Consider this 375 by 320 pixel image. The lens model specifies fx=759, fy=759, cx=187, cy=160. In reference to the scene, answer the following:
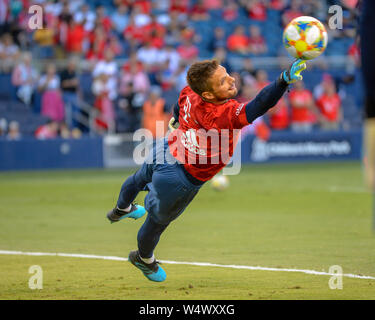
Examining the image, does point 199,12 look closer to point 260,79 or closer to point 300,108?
point 260,79

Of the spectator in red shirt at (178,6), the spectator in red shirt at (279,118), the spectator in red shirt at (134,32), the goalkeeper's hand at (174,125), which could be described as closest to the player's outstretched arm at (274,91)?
the goalkeeper's hand at (174,125)

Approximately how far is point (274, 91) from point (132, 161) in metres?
17.0

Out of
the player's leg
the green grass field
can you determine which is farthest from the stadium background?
the player's leg

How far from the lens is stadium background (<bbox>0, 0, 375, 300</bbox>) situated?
8.09 meters

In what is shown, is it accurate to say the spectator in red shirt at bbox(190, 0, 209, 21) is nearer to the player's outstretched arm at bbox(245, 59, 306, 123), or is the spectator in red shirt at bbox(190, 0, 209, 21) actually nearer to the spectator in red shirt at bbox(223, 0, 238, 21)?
the spectator in red shirt at bbox(223, 0, 238, 21)

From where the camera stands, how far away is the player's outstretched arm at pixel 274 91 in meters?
6.23

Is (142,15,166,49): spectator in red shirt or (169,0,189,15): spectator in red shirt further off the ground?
(169,0,189,15): spectator in red shirt

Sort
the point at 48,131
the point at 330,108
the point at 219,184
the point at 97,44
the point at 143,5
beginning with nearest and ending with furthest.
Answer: the point at 219,184, the point at 48,131, the point at 97,44, the point at 143,5, the point at 330,108

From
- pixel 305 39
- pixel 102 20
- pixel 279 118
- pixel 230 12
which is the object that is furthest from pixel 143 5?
pixel 305 39

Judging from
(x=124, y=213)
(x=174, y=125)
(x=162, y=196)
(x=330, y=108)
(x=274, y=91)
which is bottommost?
(x=124, y=213)

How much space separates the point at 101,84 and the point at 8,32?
10.6 feet

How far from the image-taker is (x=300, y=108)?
25.1 m

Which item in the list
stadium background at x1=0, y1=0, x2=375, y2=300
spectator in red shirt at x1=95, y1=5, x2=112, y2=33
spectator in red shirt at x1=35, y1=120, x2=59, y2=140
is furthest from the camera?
spectator in red shirt at x1=95, y1=5, x2=112, y2=33

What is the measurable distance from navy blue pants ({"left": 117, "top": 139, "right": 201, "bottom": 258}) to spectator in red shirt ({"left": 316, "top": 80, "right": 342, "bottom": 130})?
18409 millimetres
